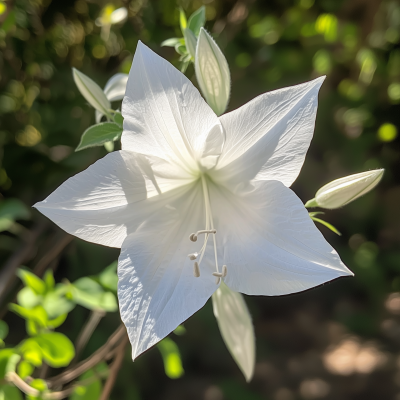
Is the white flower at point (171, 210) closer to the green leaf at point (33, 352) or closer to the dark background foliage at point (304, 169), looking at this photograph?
the green leaf at point (33, 352)

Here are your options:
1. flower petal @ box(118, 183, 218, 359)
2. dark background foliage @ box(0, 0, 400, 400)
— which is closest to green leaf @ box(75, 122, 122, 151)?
flower petal @ box(118, 183, 218, 359)

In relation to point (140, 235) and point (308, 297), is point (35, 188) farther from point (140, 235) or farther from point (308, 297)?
point (308, 297)

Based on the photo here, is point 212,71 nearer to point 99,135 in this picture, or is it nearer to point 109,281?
point 99,135

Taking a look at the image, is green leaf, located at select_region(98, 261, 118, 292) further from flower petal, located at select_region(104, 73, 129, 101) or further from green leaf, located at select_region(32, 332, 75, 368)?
flower petal, located at select_region(104, 73, 129, 101)

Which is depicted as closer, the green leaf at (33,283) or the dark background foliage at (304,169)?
the green leaf at (33,283)

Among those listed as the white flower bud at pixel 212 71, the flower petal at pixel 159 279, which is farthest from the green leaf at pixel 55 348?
the white flower bud at pixel 212 71
